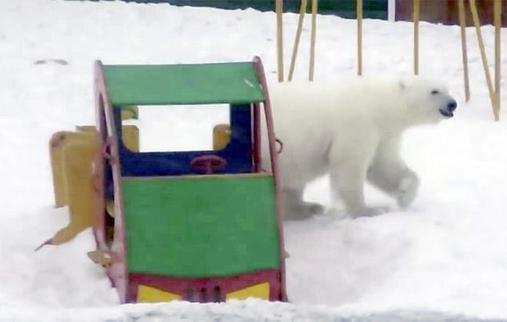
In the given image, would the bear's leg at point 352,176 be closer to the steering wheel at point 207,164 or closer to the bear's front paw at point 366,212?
the bear's front paw at point 366,212

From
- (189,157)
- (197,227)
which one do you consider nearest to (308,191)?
(189,157)

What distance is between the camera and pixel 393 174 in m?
5.29

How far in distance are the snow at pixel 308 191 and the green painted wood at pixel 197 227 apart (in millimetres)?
269

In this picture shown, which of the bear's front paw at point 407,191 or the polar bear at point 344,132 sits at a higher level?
→ the polar bear at point 344,132

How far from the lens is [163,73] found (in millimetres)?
4621

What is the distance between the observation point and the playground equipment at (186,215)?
4062 millimetres

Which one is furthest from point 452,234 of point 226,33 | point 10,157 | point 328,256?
point 226,33

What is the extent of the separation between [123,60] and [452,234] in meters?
4.59

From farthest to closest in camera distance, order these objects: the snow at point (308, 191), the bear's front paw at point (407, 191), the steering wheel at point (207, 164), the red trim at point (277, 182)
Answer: the bear's front paw at point (407, 191), the steering wheel at point (207, 164), the red trim at point (277, 182), the snow at point (308, 191)

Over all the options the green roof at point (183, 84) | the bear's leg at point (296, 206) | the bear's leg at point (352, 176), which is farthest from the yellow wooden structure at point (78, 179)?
the bear's leg at point (352, 176)

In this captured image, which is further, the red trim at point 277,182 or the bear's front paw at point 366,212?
the bear's front paw at point 366,212

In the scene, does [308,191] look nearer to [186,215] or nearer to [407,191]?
[407,191]

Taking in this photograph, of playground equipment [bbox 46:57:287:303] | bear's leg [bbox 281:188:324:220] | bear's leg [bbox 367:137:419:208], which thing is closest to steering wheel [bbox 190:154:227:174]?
playground equipment [bbox 46:57:287:303]

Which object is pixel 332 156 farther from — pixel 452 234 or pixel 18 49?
pixel 18 49
